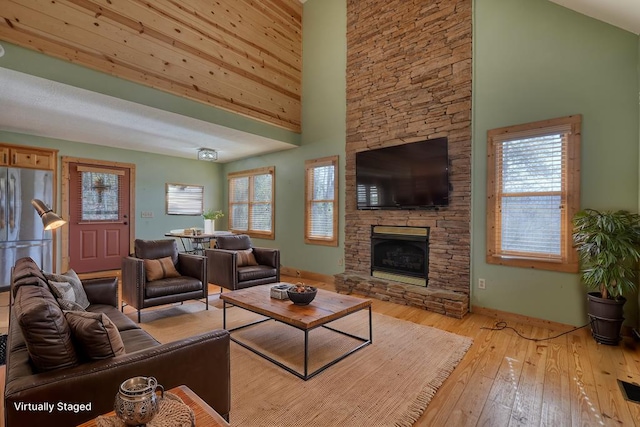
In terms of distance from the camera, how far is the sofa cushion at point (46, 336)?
1146mm

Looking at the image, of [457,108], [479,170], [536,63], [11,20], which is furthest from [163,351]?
[536,63]

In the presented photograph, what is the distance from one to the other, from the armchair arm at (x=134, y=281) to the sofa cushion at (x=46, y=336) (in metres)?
2.09

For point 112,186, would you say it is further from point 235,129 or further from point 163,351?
point 163,351


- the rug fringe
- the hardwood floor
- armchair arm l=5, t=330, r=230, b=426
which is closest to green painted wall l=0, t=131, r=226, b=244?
armchair arm l=5, t=330, r=230, b=426

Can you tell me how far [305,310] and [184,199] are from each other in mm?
5343

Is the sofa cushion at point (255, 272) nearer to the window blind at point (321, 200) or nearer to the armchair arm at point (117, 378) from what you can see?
the window blind at point (321, 200)

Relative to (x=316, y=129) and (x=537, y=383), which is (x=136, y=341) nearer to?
(x=537, y=383)

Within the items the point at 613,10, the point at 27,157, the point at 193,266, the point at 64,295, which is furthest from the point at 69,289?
the point at 613,10

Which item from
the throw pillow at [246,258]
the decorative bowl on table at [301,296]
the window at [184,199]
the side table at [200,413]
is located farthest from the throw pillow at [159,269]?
the window at [184,199]

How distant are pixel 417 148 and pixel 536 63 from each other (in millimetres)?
1521

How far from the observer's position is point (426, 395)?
2.04 m

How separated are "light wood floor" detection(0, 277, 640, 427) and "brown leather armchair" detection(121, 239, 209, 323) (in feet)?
3.83

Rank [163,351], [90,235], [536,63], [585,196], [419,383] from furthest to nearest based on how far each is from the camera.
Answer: [90,235], [536,63], [585,196], [419,383], [163,351]

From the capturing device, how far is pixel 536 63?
335cm
